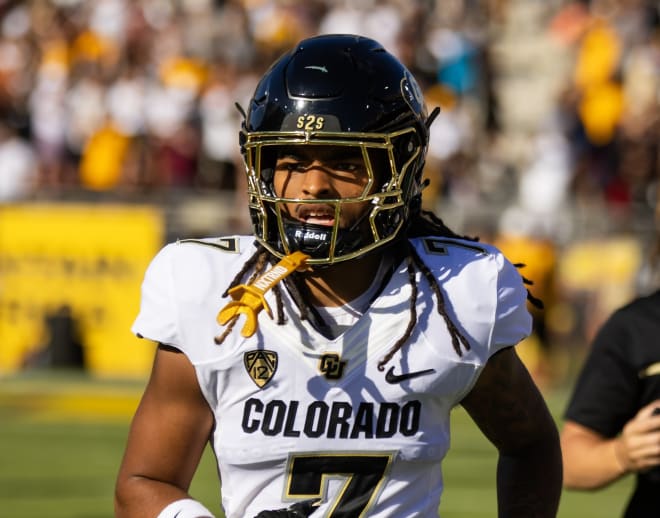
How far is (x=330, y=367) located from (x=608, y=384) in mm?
1105

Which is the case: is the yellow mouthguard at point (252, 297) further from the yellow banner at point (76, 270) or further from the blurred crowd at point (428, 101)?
the yellow banner at point (76, 270)

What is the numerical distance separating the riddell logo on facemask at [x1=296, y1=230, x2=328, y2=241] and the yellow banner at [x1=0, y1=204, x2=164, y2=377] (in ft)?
32.7

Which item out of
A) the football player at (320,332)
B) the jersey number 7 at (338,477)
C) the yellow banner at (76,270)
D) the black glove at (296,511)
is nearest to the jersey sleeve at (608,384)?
the football player at (320,332)

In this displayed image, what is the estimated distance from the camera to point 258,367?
8.83 feet

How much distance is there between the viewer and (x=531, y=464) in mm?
2949

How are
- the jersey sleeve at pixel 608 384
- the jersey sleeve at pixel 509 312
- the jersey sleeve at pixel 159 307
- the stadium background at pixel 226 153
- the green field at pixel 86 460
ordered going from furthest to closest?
the stadium background at pixel 226 153, the green field at pixel 86 460, the jersey sleeve at pixel 608 384, the jersey sleeve at pixel 509 312, the jersey sleeve at pixel 159 307

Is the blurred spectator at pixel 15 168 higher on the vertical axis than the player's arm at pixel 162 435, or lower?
lower

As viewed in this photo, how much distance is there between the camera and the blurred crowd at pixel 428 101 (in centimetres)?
1303

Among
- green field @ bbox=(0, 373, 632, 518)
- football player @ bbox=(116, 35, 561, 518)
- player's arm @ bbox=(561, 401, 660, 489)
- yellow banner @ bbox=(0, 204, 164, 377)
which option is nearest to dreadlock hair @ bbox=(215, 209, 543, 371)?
football player @ bbox=(116, 35, 561, 518)

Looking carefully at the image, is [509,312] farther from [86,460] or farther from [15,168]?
[15,168]

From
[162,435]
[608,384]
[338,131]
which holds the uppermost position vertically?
[338,131]

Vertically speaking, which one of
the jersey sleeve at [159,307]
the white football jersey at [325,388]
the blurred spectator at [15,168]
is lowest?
the blurred spectator at [15,168]

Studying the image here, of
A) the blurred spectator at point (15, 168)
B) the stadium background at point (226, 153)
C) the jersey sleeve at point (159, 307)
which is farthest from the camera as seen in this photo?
the blurred spectator at point (15, 168)

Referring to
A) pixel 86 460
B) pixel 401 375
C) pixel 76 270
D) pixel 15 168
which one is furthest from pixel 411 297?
pixel 15 168
